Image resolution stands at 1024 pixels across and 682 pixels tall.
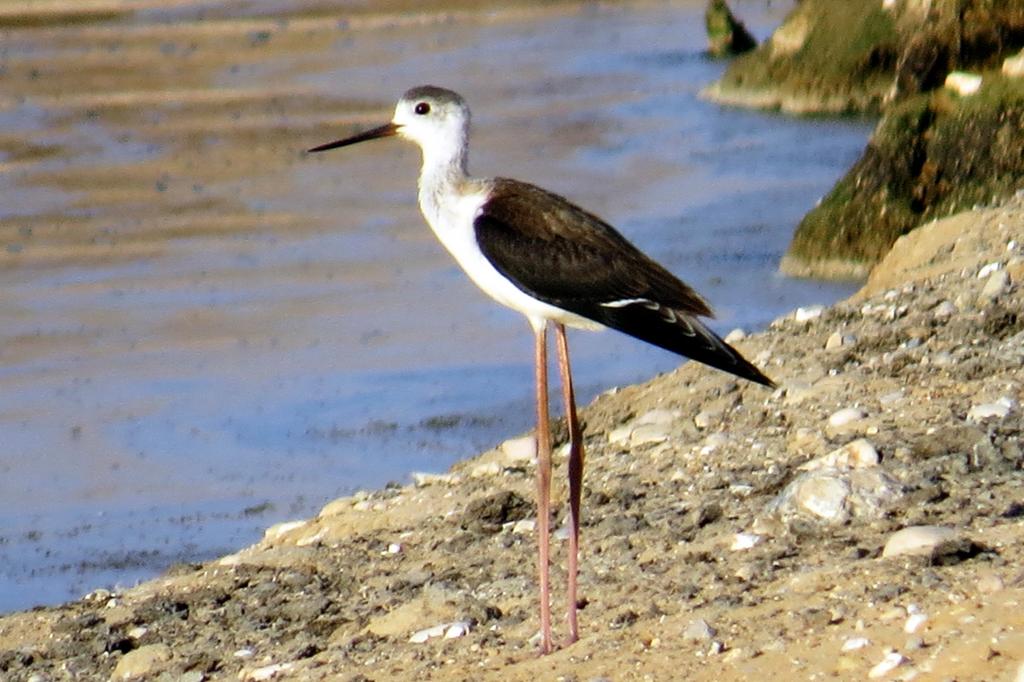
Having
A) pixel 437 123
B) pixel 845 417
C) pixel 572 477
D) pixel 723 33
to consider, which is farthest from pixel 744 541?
pixel 723 33

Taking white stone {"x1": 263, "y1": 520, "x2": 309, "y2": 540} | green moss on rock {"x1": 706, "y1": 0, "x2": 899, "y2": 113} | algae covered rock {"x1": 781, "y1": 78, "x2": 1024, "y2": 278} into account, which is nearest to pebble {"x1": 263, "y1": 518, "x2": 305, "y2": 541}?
white stone {"x1": 263, "y1": 520, "x2": 309, "y2": 540}

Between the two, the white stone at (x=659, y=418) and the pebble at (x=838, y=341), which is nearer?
the white stone at (x=659, y=418)

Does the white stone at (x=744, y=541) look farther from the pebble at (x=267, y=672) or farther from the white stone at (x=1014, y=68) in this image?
the white stone at (x=1014, y=68)

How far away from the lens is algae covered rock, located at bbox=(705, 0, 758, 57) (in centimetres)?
1745

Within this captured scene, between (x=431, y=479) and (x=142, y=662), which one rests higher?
(x=431, y=479)

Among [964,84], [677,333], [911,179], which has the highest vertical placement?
[964,84]

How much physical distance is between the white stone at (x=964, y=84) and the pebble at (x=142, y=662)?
617 centimetres

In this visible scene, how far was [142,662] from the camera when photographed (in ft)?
18.3

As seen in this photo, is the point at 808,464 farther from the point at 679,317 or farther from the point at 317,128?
the point at 317,128

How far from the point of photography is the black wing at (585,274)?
545 centimetres

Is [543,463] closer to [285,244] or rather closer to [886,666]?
[886,666]

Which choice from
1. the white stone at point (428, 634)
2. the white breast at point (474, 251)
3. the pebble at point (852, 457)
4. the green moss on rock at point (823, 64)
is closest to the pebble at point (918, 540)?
the pebble at point (852, 457)

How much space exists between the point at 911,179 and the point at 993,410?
168 inches

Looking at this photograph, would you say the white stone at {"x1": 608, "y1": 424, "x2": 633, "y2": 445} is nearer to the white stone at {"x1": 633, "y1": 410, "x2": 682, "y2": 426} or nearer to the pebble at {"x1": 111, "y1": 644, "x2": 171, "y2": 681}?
the white stone at {"x1": 633, "y1": 410, "x2": 682, "y2": 426}
